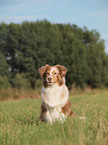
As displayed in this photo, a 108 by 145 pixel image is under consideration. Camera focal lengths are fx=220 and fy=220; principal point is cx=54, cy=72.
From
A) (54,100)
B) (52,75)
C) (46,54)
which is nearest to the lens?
(52,75)

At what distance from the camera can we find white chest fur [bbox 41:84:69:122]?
5.57 m

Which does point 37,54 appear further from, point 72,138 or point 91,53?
point 72,138

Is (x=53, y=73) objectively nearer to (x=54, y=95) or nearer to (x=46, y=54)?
(x=54, y=95)

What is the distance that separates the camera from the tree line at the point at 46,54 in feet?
80.2

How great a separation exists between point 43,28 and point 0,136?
22.3 meters

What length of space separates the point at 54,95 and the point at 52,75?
1.77 feet

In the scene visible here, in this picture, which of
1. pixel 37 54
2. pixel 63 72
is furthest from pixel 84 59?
pixel 63 72

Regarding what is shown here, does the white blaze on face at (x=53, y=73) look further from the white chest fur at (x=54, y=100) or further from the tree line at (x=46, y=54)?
the tree line at (x=46, y=54)

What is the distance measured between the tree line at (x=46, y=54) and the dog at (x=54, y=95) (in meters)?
16.9

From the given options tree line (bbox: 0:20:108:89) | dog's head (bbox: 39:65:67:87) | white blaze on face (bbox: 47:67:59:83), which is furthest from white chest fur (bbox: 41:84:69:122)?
tree line (bbox: 0:20:108:89)

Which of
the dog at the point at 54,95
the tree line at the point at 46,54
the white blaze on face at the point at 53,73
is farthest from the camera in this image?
the tree line at the point at 46,54

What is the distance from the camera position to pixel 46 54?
24906 millimetres

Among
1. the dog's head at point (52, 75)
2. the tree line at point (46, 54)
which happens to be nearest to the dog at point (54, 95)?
the dog's head at point (52, 75)

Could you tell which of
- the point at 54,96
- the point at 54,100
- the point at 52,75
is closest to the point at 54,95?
the point at 54,96
